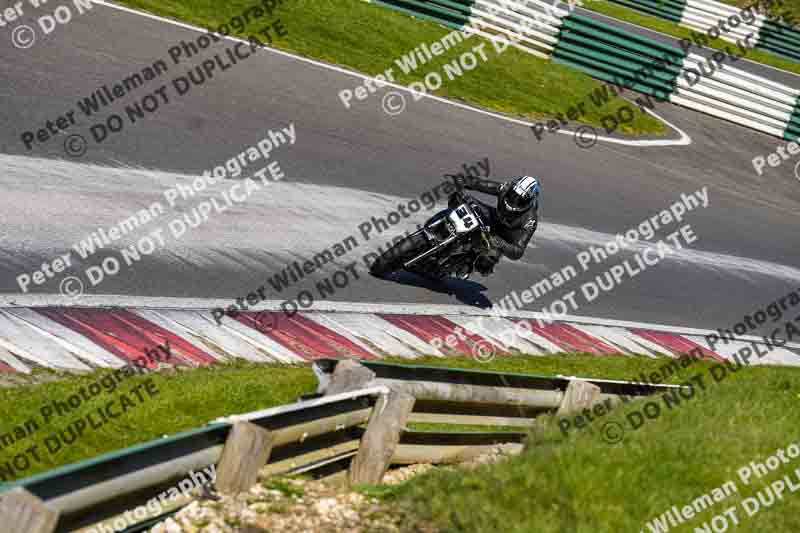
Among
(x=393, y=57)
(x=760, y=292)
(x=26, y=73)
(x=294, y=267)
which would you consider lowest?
(x=294, y=267)

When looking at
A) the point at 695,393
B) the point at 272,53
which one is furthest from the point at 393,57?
the point at 695,393

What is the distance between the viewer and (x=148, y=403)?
24.6ft

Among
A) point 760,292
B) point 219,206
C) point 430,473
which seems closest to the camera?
point 430,473

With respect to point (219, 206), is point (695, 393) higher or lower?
lower

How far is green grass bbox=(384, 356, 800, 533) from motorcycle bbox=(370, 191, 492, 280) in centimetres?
374

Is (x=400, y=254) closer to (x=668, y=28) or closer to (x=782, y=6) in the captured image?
(x=668, y=28)

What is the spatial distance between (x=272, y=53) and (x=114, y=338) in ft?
32.4

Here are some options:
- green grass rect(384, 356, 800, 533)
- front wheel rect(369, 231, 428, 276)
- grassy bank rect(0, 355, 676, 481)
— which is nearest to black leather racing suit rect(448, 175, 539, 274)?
front wheel rect(369, 231, 428, 276)

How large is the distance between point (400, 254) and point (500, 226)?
1.13 metres

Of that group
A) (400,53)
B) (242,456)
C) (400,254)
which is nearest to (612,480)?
(242,456)

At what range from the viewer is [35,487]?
426 centimetres

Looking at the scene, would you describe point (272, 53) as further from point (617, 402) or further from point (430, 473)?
point (430, 473)

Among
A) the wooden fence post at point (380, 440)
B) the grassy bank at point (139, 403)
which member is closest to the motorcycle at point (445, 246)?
the grassy bank at point (139, 403)

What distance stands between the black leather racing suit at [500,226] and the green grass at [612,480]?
11.9 ft
